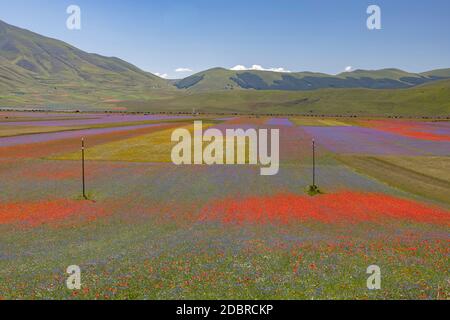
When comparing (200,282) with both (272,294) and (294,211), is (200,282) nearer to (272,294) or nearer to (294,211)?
(272,294)

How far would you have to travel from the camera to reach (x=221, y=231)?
954 inches

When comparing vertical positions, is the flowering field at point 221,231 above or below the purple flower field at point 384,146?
below

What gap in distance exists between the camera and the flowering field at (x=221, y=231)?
16125 mm

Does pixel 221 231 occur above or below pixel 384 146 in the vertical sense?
below

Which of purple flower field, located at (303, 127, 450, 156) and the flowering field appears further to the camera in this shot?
purple flower field, located at (303, 127, 450, 156)

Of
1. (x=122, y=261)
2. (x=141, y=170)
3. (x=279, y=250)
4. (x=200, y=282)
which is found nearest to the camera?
(x=200, y=282)

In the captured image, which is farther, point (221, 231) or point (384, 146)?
point (384, 146)

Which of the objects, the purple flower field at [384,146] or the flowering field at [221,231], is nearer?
the flowering field at [221,231]

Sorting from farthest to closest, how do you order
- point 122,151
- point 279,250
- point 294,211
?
1. point 122,151
2. point 294,211
3. point 279,250

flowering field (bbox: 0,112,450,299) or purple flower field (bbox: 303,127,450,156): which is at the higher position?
purple flower field (bbox: 303,127,450,156)

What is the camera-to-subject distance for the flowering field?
16125 mm

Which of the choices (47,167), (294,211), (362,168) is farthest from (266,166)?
(47,167)

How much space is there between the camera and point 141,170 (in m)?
46.1
